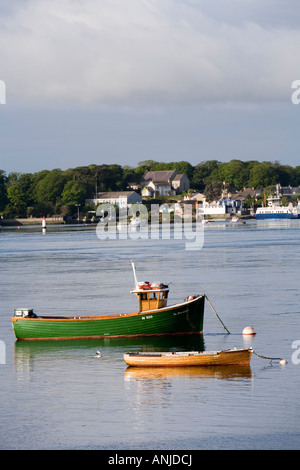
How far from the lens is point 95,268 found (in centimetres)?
6788

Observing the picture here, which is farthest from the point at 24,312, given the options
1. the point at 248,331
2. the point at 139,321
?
the point at 248,331

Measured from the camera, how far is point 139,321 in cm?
3094

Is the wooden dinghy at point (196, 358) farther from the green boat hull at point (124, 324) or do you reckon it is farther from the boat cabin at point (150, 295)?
the boat cabin at point (150, 295)

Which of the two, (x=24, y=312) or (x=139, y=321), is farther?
(x=24, y=312)

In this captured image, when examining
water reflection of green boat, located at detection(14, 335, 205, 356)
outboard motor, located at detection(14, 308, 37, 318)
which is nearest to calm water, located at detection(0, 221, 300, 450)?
water reflection of green boat, located at detection(14, 335, 205, 356)

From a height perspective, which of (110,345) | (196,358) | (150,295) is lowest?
(110,345)

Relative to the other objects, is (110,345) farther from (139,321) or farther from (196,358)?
(196,358)

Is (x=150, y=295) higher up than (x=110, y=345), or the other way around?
(x=150, y=295)

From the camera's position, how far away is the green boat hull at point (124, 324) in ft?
101

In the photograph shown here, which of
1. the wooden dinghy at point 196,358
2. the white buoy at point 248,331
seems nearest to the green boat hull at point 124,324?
the white buoy at point 248,331

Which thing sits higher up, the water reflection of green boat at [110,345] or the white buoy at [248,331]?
the white buoy at [248,331]

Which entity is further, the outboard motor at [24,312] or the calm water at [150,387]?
the outboard motor at [24,312]

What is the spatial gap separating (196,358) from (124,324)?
5.41 meters

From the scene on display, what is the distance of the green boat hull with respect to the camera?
30.9 metres
